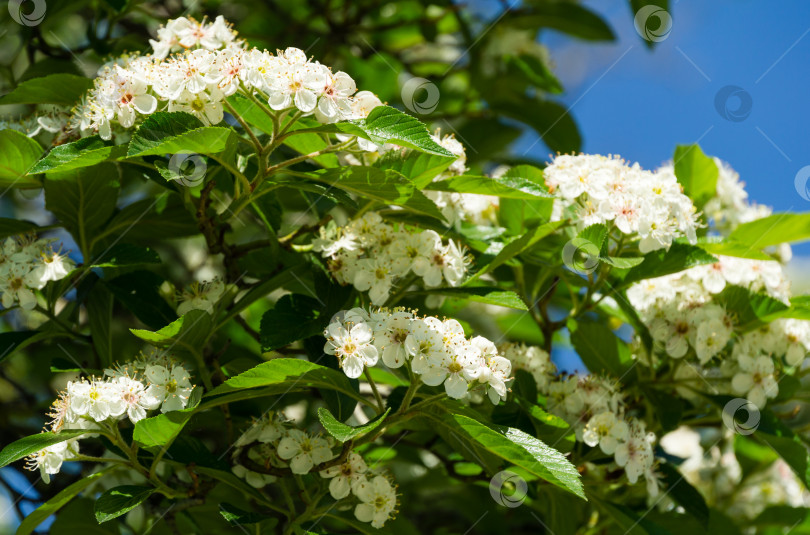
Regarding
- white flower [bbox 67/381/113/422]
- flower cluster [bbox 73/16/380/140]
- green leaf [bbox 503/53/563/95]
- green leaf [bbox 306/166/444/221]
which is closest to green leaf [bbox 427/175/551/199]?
green leaf [bbox 306/166/444/221]

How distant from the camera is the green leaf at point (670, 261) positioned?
6.12 feet

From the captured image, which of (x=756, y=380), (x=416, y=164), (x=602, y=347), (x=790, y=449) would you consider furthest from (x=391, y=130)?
(x=790, y=449)

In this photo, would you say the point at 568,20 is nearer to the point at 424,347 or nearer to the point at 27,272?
the point at 424,347

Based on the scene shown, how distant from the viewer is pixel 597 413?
192 centimetres

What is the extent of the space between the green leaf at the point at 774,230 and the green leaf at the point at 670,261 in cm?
29

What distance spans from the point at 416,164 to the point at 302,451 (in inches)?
24.8

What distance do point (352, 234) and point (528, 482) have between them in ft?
2.31

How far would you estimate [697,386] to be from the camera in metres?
2.13

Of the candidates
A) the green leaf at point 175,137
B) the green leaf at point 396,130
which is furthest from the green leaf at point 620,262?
the green leaf at point 175,137

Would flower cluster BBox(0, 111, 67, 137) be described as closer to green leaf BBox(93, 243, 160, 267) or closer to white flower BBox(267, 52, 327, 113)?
green leaf BBox(93, 243, 160, 267)

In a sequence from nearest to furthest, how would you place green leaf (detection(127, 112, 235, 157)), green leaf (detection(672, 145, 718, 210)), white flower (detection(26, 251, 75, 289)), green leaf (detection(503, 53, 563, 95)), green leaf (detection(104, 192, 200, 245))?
green leaf (detection(127, 112, 235, 157)), white flower (detection(26, 251, 75, 289)), green leaf (detection(104, 192, 200, 245)), green leaf (detection(672, 145, 718, 210)), green leaf (detection(503, 53, 563, 95))

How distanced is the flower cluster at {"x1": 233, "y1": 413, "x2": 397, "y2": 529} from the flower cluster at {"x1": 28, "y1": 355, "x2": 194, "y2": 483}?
0.64 feet

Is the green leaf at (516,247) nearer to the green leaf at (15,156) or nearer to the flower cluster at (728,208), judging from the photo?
the flower cluster at (728,208)

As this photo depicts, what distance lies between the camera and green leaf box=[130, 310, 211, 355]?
5.00 feet
